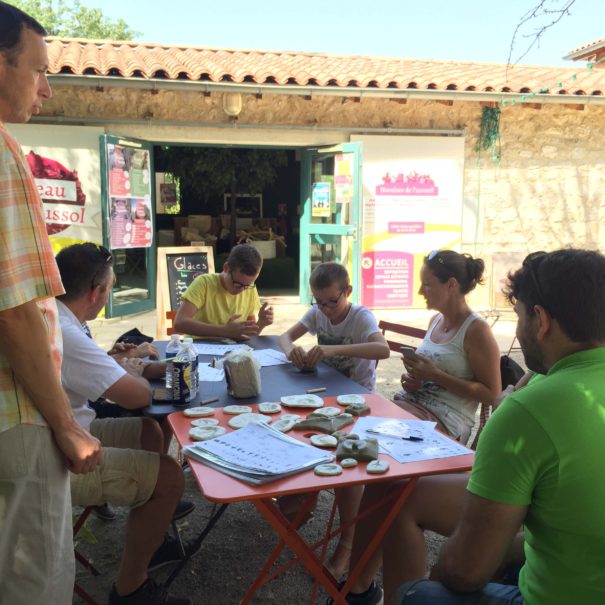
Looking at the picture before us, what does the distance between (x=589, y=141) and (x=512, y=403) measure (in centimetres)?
852

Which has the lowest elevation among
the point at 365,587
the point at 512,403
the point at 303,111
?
the point at 365,587

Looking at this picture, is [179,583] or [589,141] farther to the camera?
[589,141]

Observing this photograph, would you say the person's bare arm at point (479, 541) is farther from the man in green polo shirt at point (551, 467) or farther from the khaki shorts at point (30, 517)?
the khaki shorts at point (30, 517)

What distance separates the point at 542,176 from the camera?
8477 mm

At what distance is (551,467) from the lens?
121cm

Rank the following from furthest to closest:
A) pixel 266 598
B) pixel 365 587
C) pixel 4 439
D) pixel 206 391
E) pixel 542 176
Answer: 1. pixel 542 176
2. pixel 206 391
3. pixel 266 598
4. pixel 365 587
5. pixel 4 439

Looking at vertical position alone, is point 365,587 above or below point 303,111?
below

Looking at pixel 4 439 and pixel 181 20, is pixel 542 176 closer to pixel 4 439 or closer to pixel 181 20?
pixel 4 439

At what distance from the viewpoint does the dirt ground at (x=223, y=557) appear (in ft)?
7.91

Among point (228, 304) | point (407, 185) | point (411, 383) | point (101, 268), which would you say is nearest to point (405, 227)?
point (407, 185)

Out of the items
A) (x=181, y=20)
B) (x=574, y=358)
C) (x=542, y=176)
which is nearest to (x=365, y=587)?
(x=574, y=358)

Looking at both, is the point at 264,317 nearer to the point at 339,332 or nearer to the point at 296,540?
the point at 339,332

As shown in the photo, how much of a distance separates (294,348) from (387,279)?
5480mm

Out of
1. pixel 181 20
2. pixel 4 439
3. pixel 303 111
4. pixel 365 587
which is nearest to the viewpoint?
pixel 4 439
